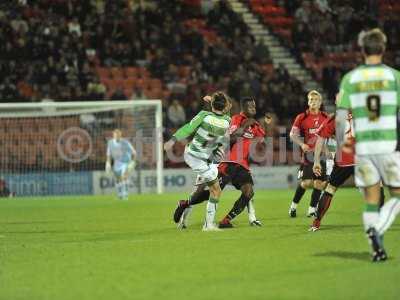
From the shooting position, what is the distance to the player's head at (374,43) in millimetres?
7957

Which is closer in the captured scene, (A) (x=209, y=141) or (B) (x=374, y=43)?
(B) (x=374, y=43)

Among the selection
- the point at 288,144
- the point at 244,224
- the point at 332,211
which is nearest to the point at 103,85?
the point at 288,144

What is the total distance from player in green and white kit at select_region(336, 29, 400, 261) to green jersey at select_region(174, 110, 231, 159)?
12.9ft

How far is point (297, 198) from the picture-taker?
1530 centimetres

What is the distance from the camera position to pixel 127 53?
91.9ft

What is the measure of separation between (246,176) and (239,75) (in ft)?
50.3

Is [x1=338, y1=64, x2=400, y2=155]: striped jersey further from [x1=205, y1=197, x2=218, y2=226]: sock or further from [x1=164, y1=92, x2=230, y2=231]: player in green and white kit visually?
[x1=205, y1=197, x2=218, y2=226]: sock

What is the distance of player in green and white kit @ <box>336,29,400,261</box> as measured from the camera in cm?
798

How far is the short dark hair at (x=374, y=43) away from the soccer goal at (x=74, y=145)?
1669 centimetres

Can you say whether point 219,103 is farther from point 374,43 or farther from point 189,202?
point 374,43

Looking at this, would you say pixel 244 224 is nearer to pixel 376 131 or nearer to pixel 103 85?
pixel 376 131

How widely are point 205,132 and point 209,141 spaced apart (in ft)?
0.64

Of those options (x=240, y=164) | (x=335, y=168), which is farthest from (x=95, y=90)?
(x=335, y=168)

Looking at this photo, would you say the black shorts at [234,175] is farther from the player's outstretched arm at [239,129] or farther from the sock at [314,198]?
the sock at [314,198]
